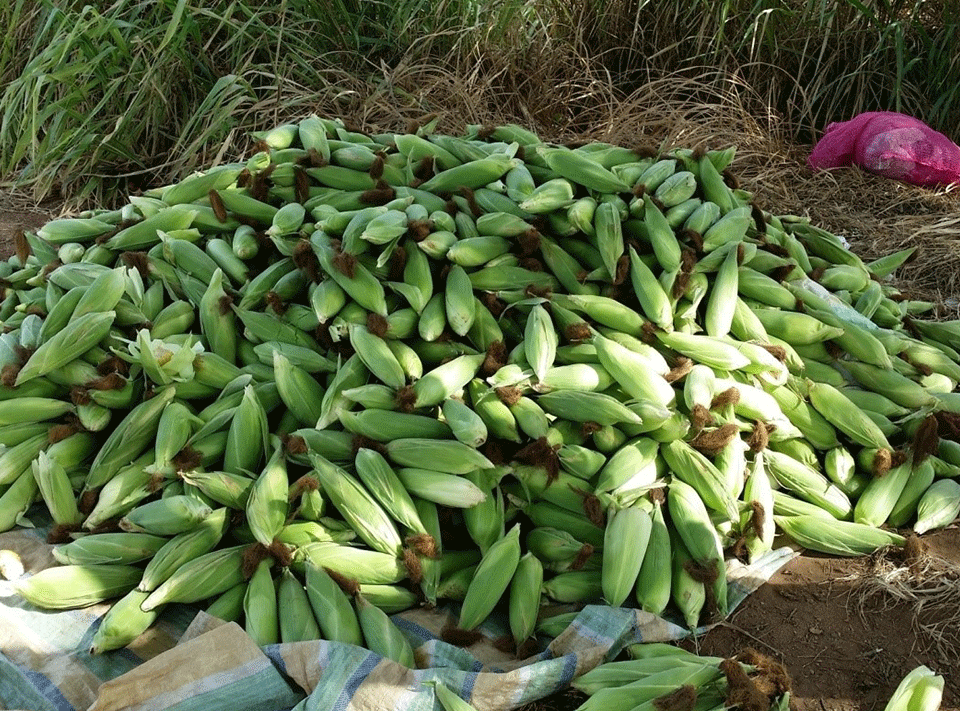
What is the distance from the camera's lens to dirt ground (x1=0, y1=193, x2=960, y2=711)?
1.79 metres

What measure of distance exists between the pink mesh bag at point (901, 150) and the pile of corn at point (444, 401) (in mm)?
1741

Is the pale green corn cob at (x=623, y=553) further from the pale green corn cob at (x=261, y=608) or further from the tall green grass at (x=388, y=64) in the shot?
the tall green grass at (x=388, y=64)

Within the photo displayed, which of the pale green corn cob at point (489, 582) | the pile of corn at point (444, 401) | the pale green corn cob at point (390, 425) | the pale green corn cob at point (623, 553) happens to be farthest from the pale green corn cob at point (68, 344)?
the pale green corn cob at point (623, 553)

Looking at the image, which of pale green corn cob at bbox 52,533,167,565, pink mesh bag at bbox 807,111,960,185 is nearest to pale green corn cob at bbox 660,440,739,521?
pale green corn cob at bbox 52,533,167,565

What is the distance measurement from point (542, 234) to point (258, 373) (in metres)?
0.84

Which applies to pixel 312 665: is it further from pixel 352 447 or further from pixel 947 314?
pixel 947 314

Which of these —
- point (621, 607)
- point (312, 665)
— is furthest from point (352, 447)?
point (621, 607)

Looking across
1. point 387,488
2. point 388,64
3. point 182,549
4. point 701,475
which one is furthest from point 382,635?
point 388,64

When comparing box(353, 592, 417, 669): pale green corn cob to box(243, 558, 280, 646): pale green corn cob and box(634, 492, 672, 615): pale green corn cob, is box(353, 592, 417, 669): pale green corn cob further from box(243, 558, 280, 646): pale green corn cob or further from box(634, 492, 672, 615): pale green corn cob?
box(634, 492, 672, 615): pale green corn cob

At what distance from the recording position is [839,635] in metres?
1.93

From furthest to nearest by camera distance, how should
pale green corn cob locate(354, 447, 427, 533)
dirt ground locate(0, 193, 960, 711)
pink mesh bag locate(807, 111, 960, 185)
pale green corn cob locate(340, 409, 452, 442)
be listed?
pink mesh bag locate(807, 111, 960, 185)
pale green corn cob locate(340, 409, 452, 442)
pale green corn cob locate(354, 447, 427, 533)
dirt ground locate(0, 193, 960, 711)

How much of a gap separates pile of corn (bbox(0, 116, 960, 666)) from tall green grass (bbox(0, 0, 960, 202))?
5.75 feet

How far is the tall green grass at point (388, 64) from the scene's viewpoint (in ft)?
13.8

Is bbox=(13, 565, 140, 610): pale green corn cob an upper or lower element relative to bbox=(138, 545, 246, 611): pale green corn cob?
lower
